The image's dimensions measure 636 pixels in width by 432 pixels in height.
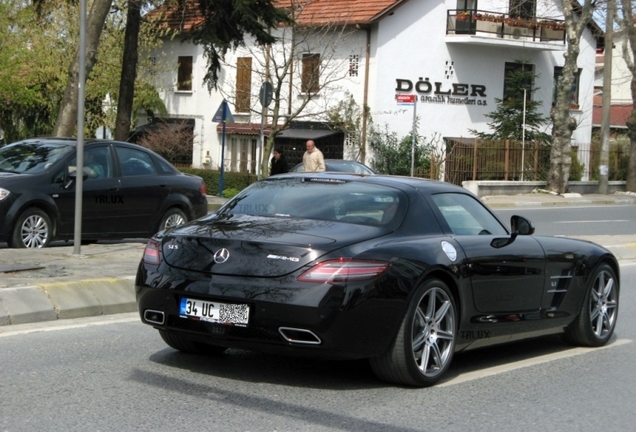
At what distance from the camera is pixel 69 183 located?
13.5m

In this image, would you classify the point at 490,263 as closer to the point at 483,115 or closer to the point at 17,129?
the point at 483,115

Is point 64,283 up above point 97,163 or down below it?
below

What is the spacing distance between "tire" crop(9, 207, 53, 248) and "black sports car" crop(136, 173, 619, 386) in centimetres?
607

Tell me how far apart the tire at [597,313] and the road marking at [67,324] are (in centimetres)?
387

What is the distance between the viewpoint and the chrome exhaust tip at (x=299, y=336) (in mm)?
6180

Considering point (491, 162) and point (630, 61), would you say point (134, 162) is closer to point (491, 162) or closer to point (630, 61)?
point (491, 162)

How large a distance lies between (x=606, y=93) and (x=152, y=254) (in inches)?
1320

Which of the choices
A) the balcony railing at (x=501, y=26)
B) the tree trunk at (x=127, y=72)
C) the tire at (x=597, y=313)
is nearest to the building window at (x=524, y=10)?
the balcony railing at (x=501, y=26)

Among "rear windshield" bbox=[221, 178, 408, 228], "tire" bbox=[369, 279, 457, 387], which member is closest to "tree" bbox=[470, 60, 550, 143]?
"rear windshield" bbox=[221, 178, 408, 228]

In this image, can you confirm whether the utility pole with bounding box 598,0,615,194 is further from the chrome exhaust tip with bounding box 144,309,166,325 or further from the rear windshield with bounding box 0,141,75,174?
the chrome exhaust tip with bounding box 144,309,166,325

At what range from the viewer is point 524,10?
44.2 m

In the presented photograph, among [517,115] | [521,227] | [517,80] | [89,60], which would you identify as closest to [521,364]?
[521,227]

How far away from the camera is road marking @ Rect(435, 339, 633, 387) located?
7.23 m

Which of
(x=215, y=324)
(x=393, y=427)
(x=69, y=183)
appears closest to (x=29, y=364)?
(x=215, y=324)
